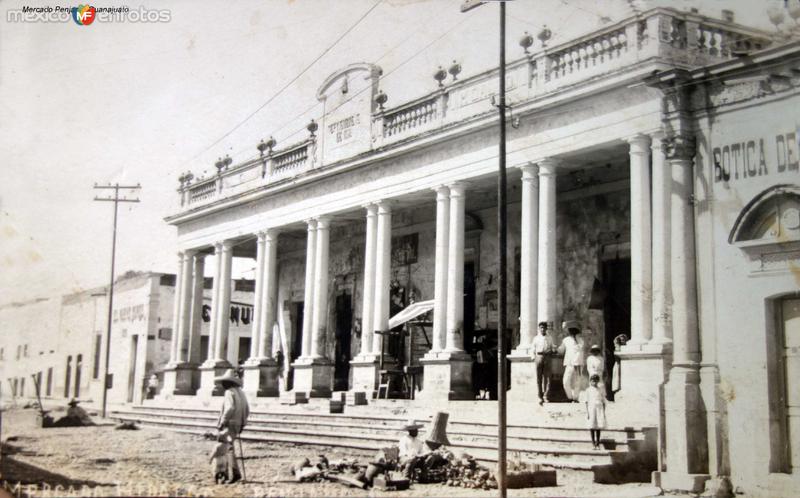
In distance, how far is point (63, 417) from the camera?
21.6 meters

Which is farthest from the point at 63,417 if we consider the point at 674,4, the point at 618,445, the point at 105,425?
the point at 674,4

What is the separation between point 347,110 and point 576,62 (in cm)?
688

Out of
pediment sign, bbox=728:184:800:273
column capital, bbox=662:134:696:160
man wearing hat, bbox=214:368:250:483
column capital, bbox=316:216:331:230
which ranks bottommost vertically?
man wearing hat, bbox=214:368:250:483

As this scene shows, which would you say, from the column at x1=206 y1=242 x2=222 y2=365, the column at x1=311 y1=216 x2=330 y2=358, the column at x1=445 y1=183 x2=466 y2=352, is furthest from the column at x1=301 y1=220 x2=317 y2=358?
the column at x1=445 y1=183 x2=466 y2=352

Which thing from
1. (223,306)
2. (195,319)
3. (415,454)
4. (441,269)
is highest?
(441,269)

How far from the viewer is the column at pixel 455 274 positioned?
1700 centimetres

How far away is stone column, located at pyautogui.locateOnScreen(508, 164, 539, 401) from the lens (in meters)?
15.0

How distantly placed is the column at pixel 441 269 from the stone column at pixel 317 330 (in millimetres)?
4333

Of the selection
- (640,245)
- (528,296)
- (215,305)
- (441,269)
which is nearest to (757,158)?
(640,245)

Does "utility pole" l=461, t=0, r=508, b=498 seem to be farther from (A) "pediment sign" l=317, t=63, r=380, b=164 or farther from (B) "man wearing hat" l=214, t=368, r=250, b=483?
(A) "pediment sign" l=317, t=63, r=380, b=164

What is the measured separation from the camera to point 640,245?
1354 centimetres

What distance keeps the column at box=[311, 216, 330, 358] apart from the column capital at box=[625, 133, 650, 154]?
9112 mm

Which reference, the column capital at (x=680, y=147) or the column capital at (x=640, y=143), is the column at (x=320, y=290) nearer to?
the column capital at (x=640, y=143)

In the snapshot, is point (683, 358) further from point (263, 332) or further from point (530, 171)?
point (263, 332)
